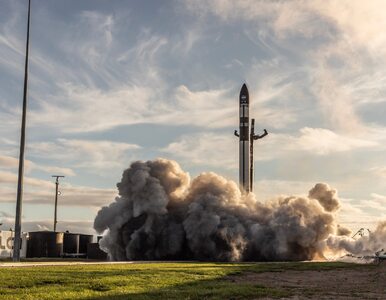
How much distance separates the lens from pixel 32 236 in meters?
79.0

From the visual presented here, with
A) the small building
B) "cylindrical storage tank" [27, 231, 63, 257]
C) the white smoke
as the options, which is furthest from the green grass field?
"cylindrical storage tank" [27, 231, 63, 257]

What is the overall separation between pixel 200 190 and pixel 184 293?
5762 cm

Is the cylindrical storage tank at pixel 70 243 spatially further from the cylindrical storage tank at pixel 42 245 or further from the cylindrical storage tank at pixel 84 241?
the cylindrical storage tank at pixel 42 245

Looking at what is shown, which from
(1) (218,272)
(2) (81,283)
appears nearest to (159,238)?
(1) (218,272)

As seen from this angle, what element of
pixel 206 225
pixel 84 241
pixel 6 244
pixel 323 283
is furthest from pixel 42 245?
pixel 323 283

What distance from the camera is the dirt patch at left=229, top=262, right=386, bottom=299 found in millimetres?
29844

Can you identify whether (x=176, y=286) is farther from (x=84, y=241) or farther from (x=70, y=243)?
(x=84, y=241)

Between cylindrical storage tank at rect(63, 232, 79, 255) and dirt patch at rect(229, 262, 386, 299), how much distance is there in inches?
1702

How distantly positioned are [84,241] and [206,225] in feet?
71.7

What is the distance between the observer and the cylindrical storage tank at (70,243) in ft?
273

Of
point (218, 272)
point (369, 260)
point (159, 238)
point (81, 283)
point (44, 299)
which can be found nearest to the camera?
point (44, 299)

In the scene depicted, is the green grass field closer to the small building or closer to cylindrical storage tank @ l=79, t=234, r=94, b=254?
the small building

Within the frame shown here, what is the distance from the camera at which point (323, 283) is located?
122 feet

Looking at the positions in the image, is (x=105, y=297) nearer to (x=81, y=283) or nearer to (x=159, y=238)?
(x=81, y=283)
